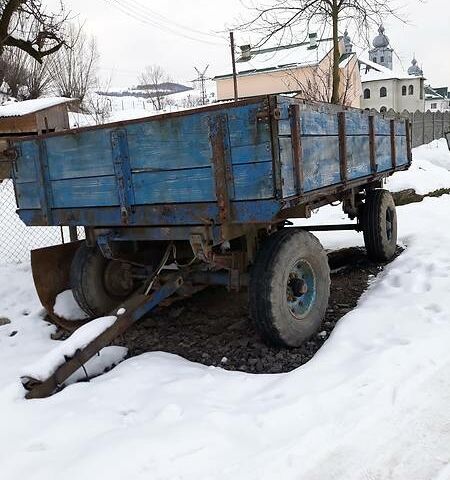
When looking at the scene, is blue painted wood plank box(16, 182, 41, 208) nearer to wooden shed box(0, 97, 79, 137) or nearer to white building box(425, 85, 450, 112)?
wooden shed box(0, 97, 79, 137)

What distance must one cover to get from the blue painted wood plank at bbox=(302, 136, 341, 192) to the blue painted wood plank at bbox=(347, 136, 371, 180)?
14.5 inches

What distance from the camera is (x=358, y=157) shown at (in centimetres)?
507

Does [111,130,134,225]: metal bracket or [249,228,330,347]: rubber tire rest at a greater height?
[111,130,134,225]: metal bracket

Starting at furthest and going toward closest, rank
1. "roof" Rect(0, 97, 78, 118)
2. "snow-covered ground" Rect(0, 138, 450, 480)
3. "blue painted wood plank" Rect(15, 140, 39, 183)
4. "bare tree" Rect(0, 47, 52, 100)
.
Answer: "bare tree" Rect(0, 47, 52, 100) < "roof" Rect(0, 97, 78, 118) < "blue painted wood plank" Rect(15, 140, 39, 183) < "snow-covered ground" Rect(0, 138, 450, 480)

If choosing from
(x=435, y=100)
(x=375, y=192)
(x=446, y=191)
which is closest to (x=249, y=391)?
(x=375, y=192)

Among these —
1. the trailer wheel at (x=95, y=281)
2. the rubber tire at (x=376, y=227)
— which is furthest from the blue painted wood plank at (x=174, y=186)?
the rubber tire at (x=376, y=227)

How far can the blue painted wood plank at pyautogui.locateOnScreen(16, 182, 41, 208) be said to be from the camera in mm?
4543

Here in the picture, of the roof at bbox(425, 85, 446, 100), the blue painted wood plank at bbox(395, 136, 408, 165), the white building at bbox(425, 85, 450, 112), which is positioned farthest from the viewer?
the white building at bbox(425, 85, 450, 112)

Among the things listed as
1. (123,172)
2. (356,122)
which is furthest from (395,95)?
(123,172)

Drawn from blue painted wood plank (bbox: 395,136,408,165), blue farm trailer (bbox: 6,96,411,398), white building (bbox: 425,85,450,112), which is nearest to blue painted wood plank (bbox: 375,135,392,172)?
blue painted wood plank (bbox: 395,136,408,165)

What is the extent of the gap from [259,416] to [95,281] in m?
2.37

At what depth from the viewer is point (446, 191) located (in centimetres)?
1241

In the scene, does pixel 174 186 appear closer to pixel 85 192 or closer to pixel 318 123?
pixel 85 192

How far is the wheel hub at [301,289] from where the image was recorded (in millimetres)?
4141
